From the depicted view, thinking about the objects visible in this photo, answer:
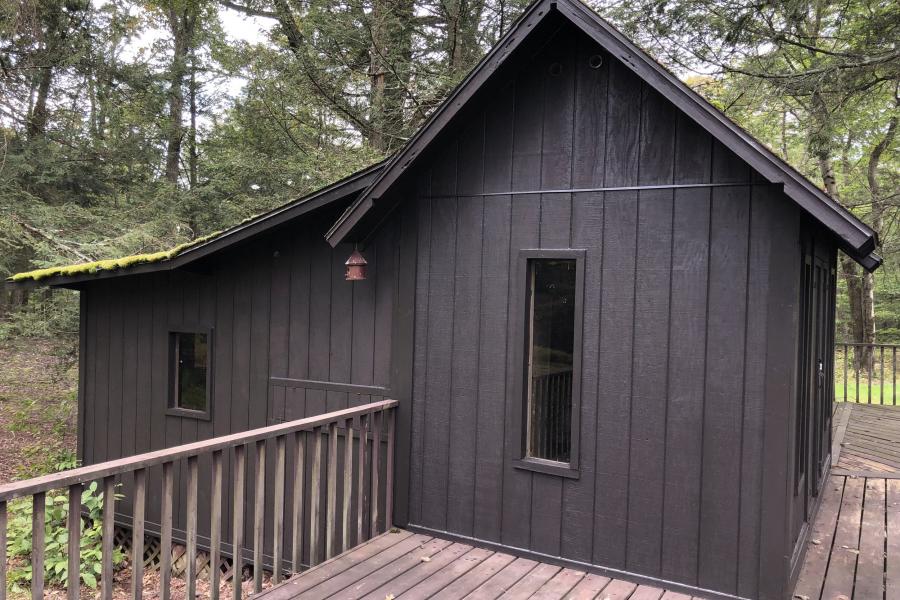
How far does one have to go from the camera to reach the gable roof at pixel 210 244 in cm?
453

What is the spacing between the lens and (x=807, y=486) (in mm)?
4246

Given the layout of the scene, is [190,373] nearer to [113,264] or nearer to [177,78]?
[113,264]

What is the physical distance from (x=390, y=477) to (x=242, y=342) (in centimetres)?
211

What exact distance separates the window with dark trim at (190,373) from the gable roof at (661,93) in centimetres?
252

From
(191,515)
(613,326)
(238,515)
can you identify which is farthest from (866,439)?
(191,515)

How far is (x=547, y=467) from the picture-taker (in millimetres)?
3869

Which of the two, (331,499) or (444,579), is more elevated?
(331,499)

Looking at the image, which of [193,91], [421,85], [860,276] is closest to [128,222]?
[193,91]

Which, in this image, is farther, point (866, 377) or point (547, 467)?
point (866, 377)

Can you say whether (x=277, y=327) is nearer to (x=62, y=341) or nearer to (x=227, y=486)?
(x=227, y=486)

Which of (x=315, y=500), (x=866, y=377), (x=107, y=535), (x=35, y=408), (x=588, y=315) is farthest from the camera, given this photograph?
(x=866, y=377)

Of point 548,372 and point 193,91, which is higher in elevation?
point 193,91

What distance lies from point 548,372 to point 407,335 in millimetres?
1096

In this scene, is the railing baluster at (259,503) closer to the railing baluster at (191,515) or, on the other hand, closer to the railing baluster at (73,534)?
the railing baluster at (191,515)
